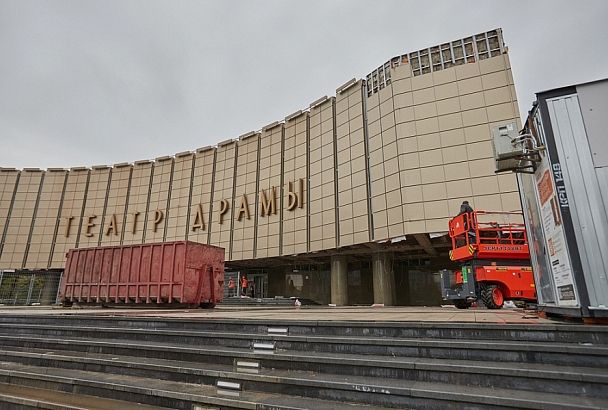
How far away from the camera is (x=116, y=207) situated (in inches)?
1527

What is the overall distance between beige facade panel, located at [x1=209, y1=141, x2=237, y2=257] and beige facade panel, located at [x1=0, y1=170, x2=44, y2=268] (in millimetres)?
24065

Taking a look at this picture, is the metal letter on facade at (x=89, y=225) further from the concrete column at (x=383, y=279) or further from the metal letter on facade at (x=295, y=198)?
the concrete column at (x=383, y=279)

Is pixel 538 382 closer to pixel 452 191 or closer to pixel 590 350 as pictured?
pixel 590 350

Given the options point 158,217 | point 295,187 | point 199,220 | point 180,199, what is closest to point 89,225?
point 158,217

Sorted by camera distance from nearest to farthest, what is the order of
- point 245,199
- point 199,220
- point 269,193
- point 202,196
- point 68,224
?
point 269,193, point 245,199, point 199,220, point 202,196, point 68,224

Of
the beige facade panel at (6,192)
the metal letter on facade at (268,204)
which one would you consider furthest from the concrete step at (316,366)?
the beige facade panel at (6,192)

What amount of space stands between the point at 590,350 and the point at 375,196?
759 inches

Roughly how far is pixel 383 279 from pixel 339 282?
375 centimetres

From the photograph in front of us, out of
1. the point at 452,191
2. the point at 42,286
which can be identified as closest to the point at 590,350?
the point at 452,191

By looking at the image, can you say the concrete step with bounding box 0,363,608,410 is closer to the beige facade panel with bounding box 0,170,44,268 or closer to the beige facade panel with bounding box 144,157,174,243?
A: the beige facade panel with bounding box 144,157,174,243

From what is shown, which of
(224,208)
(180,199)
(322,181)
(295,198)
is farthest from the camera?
(180,199)

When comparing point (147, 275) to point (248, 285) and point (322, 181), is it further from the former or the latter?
point (248, 285)

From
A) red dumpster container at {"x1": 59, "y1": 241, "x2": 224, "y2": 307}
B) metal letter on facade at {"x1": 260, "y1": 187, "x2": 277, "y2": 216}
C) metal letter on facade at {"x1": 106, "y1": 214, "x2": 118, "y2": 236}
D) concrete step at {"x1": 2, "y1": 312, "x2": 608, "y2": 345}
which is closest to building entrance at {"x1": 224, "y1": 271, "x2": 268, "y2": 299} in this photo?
metal letter on facade at {"x1": 260, "y1": 187, "x2": 277, "y2": 216}

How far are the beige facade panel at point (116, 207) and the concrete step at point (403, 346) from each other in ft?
116
